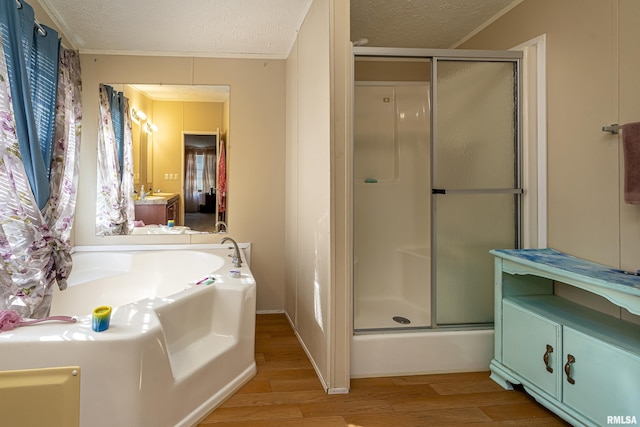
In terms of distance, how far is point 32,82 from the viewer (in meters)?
1.98

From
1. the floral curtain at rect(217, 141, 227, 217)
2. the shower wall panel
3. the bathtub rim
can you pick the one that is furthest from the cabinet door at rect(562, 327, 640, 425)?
the floral curtain at rect(217, 141, 227, 217)

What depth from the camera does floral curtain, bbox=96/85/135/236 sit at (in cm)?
288

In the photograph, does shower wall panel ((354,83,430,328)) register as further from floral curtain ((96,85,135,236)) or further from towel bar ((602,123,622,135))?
floral curtain ((96,85,135,236))

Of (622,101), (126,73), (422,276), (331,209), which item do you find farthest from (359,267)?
(126,73)

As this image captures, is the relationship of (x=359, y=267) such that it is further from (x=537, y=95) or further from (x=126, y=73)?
(x=126, y=73)

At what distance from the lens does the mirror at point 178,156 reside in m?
2.95

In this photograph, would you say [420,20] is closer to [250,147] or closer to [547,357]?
[250,147]

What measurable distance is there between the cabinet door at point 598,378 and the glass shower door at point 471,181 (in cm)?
66

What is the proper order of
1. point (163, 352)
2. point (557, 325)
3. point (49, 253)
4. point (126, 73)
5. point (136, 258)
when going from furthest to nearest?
1. point (126, 73)
2. point (136, 258)
3. point (49, 253)
4. point (557, 325)
5. point (163, 352)

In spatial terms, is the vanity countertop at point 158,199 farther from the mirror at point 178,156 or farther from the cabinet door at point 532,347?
the cabinet door at point 532,347

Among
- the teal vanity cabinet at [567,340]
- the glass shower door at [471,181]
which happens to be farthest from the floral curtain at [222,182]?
the teal vanity cabinet at [567,340]

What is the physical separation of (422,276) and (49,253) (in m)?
2.55

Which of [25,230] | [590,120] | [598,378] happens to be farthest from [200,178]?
[598,378]

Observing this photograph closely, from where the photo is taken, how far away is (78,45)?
9.13ft
